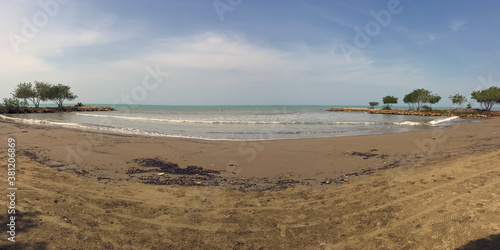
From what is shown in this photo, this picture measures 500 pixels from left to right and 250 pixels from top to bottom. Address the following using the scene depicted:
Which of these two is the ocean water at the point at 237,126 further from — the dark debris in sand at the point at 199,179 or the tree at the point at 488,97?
the tree at the point at 488,97

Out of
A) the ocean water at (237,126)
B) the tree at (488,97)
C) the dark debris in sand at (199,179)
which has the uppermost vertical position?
the tree at (488,97)

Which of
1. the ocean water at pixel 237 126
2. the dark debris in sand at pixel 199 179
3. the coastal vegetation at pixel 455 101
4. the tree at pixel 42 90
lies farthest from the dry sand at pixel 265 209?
the tree at pixel 42 90

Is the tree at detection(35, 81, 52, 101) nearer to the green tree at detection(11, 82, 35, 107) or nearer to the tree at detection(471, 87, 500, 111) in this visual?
the green tree at detection(11, 82, 35, 107)

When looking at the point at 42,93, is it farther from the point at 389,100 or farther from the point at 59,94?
the point at 389,100

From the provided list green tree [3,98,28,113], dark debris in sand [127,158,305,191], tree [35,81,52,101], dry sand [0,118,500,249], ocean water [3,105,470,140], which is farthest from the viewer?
tree [35,81,52,101]

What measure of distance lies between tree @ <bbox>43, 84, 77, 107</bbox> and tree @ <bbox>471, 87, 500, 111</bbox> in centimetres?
11862

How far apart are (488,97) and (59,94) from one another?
393 ft

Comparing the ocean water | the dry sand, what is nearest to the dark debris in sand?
the dry sand

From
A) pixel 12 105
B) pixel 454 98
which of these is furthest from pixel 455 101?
pixel 12 105

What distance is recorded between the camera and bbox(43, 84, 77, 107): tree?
74525mm

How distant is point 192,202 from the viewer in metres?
5.79

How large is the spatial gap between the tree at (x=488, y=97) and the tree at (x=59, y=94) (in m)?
119

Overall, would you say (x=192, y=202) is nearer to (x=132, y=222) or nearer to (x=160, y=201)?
(x=160, y=201)

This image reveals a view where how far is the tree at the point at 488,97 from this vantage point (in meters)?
58.2
